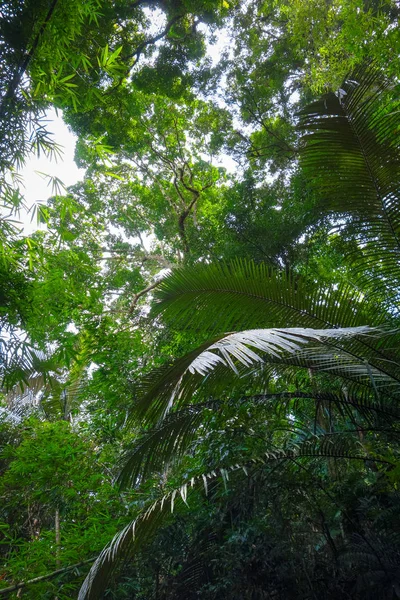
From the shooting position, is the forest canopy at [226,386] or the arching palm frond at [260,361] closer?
the arching palm frond at [260,361]

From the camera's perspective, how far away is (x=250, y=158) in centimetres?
862

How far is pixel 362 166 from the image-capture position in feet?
9.33

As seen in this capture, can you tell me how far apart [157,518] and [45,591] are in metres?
1.09

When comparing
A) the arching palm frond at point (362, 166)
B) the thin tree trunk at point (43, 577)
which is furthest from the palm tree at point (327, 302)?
the thin tree trunk at point (43, 577)

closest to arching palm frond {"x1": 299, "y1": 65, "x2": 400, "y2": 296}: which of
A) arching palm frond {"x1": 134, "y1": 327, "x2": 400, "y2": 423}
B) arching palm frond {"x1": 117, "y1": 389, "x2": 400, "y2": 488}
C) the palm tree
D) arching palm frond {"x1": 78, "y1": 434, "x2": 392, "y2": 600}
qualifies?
the palm tree

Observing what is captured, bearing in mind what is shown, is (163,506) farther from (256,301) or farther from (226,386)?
(256,301)

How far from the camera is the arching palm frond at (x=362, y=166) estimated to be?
2.77 m

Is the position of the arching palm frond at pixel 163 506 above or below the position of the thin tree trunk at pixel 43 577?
above

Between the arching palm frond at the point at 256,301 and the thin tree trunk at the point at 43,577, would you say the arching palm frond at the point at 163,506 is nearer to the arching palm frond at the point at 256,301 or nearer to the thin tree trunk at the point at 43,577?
the thin tree trunk at the point at 43,577

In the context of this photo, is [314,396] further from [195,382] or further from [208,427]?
[195,382]

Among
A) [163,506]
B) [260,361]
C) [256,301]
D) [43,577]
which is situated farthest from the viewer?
[256,301]

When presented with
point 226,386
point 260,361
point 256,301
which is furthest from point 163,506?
point 256,301

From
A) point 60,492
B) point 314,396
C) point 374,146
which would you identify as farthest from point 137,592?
point 374,146

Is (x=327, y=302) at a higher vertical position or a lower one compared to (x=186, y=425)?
higher
